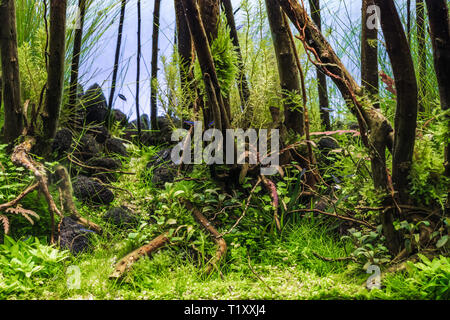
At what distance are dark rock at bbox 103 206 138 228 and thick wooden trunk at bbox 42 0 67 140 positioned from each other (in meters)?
0.71

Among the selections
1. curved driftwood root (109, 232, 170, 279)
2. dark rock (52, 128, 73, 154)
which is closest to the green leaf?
curved driftwood root (109, 232, 170, 279)

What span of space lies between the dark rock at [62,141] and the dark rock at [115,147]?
628 mm

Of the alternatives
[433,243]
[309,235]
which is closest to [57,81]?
[309,235]

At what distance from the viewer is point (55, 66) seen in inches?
99.0

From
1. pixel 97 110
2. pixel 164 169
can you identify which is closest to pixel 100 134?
pixel 97 110

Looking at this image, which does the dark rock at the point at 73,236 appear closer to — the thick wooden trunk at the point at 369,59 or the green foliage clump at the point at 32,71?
the green foliage clump at the point at 32,71

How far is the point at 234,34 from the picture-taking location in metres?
3.25

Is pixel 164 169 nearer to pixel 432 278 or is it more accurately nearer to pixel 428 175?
pixel 428 175

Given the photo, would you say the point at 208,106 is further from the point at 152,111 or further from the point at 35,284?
the point at 152,111

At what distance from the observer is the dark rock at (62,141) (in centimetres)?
349

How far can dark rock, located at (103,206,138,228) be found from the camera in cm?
279

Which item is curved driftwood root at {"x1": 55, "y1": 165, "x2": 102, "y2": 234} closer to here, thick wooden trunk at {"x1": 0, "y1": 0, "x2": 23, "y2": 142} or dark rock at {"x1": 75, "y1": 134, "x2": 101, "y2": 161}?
thick wooden trunk at {"x1": 0, "y1": 0, "x2": 23, "y2": 142}

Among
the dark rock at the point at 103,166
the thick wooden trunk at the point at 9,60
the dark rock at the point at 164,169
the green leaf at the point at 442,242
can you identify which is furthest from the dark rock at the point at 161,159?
the green leaf at the point at 442,242

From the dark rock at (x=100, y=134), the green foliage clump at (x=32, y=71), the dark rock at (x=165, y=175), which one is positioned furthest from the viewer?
the dark rock at (x=100, y=134)
